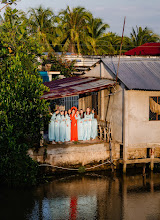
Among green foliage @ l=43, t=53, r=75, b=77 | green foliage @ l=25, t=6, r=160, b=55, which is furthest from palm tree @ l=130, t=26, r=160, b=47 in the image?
green foliage @ l=43, t=53, r=75, b=77

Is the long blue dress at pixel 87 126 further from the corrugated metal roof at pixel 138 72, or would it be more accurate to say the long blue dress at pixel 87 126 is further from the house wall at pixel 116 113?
the corrugated metal roof at pixel 138 72

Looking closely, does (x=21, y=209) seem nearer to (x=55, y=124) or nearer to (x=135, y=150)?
(x=55, y=124)

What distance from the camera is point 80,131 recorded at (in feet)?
61.0

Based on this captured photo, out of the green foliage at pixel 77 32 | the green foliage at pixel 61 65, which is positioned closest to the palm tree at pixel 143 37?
the green foliage at pixel 77 32

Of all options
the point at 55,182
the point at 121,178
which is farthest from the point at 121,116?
the point at 55,182

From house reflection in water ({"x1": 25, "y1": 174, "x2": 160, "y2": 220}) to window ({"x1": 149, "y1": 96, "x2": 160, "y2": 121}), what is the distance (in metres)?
2.79

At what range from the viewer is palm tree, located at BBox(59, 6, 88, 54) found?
40.2 m

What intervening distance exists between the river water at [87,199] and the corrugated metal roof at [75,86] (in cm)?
384

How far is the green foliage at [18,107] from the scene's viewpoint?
15688 millimetres

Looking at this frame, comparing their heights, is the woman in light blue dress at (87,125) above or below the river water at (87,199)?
above

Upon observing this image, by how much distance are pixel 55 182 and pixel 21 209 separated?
360cm

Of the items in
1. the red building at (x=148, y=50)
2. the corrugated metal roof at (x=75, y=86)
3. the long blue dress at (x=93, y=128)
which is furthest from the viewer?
the red building at (x=148, y=50)

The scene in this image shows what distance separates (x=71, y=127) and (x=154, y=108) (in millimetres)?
4141

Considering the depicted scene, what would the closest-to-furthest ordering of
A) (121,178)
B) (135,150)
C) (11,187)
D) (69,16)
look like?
(11,187) < (121,178) < (135,150) < (69,16)
